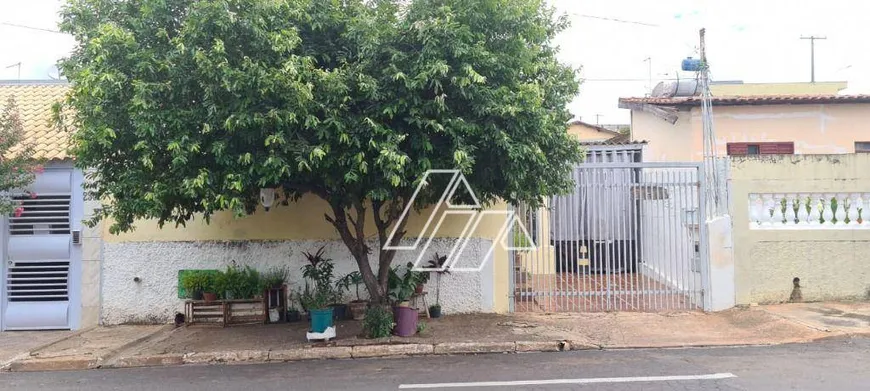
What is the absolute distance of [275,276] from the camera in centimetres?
925

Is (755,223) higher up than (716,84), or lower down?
lower down

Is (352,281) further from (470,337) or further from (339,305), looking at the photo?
(470,337)

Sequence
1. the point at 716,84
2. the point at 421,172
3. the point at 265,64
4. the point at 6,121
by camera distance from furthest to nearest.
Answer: the point at 716,84, the point at 6,121, the point at 421,172, the point at 265,64

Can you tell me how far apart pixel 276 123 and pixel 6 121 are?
554cm

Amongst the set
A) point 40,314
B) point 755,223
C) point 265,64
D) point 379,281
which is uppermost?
point 265,64

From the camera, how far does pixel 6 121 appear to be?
27.6 ft

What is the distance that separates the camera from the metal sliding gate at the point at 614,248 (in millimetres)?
9195

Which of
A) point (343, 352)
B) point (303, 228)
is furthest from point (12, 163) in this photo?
point (343, 352)

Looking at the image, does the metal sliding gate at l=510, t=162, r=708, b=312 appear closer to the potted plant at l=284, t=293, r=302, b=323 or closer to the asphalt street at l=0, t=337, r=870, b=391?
the asphalt street at l=0, t=337, r=870, b=391

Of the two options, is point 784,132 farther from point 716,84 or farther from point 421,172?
point 421,172

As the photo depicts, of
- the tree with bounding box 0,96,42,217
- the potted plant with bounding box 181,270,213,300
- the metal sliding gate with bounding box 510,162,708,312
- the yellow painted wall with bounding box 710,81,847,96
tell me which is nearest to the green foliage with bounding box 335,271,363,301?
the potted plant with bounding box 181,270,213,300

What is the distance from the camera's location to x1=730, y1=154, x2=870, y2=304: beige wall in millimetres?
8945

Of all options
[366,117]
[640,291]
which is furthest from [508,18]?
[640,291]

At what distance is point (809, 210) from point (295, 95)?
8.15 metres
